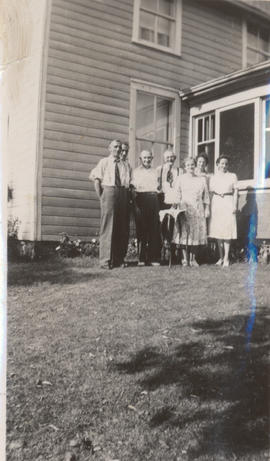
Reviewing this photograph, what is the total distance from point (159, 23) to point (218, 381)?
202 inches

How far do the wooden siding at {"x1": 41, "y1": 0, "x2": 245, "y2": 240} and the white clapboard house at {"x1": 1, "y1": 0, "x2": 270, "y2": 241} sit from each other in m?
0.01

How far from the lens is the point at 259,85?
5188mm

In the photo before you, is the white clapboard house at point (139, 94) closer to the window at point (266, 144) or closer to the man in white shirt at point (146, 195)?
the window at point (266, 144)

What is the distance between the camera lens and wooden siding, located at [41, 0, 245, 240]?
4.52 m

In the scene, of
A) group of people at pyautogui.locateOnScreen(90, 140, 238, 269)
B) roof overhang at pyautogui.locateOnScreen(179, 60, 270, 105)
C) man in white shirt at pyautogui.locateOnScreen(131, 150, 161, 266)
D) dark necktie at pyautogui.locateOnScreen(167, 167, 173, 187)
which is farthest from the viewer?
roof overhang at pyautogui.locateOnScreen(179, 60, 270, 105)

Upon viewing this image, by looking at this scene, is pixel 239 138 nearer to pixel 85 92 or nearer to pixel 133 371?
pixel 85 92

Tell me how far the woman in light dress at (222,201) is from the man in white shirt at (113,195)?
0.87m

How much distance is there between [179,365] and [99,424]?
0.46m

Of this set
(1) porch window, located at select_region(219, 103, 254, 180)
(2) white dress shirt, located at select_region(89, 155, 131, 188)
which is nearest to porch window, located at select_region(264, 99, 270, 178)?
(1) porch window, located at select_region(219, 103, 254, 180)

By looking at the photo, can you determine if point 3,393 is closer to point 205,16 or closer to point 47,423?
point 47,423

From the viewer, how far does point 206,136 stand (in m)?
6.43

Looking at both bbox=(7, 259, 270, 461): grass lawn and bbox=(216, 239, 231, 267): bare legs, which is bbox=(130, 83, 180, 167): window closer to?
bbox=(216, 239, 231, 267): bare legs

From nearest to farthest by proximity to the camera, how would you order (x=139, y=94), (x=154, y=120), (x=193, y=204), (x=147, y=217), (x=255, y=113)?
1. (x=147, y=217)
2. (x=193, y=204)
3. (x=255, y=113)
4. (x=139, y=94)
5. (x=154, y=120)

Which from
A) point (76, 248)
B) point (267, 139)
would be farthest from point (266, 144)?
point (76, 248)
